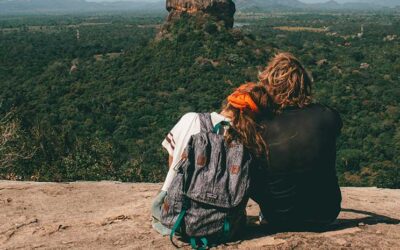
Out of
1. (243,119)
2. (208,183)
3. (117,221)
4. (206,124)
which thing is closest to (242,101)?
(243,119)

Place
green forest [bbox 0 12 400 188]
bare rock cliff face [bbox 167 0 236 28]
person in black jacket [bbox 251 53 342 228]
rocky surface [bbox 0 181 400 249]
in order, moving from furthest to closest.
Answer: bare rock cliff face [bbox 167 0 236 28] < green forest [bbox 0 12 400 188] < rocky surface [bbox 0 181 400 249] < person in black jacket [bbox 251 53 342 228]

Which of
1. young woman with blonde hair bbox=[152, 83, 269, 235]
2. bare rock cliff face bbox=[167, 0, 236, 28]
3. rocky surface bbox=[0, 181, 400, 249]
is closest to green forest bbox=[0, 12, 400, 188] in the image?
→ bare rock cliff face bbox=[167, 0, 236, 28]

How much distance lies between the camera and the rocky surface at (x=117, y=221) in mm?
4668

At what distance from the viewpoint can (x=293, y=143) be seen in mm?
4262

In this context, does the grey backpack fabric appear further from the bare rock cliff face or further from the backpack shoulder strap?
the bare rock cliff face

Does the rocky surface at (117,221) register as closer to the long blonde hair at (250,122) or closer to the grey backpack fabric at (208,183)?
the grey backpack fabric at (208,183)

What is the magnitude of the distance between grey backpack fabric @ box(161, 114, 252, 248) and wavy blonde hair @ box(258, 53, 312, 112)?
1.76 ft

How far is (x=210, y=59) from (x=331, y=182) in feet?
127

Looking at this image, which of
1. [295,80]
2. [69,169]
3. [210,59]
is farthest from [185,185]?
[210,59]

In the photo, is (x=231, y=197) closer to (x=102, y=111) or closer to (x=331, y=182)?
(x=331, y=182)

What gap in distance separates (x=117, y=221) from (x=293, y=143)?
228cm

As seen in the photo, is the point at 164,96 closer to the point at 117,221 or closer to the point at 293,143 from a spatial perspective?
the point at 117,221

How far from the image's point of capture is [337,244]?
4566 mm

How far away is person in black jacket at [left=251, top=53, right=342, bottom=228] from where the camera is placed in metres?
4.25
